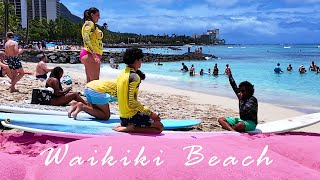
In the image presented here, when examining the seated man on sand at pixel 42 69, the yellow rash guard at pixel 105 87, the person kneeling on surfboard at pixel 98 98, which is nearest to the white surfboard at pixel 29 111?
the person kneeling on surfboard at pixel 98 98

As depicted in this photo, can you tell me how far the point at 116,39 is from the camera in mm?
145750

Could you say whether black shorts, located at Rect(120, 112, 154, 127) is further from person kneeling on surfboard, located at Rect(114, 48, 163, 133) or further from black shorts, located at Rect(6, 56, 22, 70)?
black shorts, located at Rect(6, 56, 22, 70)

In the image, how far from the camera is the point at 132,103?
5078 millimetres

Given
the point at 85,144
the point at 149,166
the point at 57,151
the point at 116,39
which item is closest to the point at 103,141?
the point at 85,144

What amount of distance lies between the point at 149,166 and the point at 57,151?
3.80 ft

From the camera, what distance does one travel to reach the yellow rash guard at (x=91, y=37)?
6.92m

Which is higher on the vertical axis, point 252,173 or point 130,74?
point 130,74

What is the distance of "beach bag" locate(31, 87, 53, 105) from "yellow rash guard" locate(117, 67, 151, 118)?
266 centimetres

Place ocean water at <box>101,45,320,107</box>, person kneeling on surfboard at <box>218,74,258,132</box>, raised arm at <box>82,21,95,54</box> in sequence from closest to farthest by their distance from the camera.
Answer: person kneeling on surfboard at <box>218,74,258,132</box>
raised arm at <box>82,21,95,54</box>
ocean water at <box>101,45,320,107</box>

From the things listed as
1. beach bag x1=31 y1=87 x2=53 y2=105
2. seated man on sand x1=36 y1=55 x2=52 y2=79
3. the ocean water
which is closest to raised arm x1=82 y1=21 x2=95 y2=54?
beach bag x1=31 y1=87 x2=53 y2=105

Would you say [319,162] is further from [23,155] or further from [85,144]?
[23,155]

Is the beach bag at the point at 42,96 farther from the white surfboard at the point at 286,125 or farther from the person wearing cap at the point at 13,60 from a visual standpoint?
the white surfboard at the point at 286,125

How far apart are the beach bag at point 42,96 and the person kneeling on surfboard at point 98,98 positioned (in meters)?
1.46

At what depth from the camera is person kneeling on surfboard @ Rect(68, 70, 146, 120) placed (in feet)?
19.0
